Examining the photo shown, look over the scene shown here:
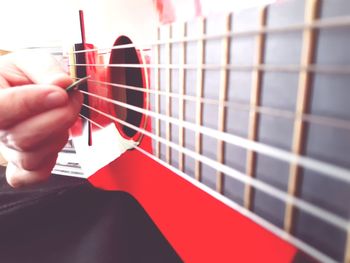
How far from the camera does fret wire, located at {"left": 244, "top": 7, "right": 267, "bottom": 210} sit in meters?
0.26

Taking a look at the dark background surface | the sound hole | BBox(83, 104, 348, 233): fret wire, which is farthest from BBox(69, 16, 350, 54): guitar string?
the dark background surface

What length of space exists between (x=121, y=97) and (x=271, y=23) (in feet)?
1.43

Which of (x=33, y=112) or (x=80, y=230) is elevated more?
(x=33, y=112)

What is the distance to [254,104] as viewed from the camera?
0.27 meters

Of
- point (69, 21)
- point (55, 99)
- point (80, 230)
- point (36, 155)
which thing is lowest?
point (80, 230)

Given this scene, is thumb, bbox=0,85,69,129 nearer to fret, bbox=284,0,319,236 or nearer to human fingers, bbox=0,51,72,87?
human fingers, bbox=0,51,72,87

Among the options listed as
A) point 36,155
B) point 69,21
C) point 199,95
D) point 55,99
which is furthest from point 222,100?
point 69,21

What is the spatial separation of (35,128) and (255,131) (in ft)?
0.98

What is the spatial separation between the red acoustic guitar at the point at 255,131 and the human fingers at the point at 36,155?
0.18 meters

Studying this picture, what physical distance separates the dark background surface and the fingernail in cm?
27

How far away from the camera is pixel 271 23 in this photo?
0.82 feet

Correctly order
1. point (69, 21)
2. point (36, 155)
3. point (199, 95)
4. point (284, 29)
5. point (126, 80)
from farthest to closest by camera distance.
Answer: point (69, 21) < point (126, 80) < point (36, 155) < point (199, 95) < point (284, 29)

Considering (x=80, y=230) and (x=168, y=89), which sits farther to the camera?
(x=80, y=230)

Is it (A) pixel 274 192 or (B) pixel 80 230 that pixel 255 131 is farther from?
(B) pixel 80 230
